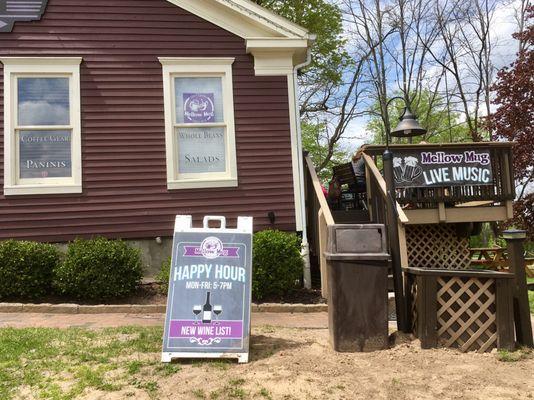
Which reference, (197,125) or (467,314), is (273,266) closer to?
A: (197,125)

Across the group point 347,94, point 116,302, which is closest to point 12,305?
point 116,302

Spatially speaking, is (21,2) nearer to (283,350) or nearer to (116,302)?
(116,302)

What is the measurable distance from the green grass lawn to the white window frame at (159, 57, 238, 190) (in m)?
3.37

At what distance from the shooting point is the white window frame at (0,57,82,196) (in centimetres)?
756

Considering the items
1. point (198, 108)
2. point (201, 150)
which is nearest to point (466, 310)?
point (201, 150)

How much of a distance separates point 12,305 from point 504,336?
5.90 metres

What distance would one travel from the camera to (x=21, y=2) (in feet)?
26.0

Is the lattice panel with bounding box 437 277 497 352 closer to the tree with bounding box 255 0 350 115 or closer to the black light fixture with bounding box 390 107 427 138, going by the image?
the black light fixture with bounding box 390 107 427 138

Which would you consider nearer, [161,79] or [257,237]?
[257,237]

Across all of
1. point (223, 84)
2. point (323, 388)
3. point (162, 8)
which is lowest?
point (323, 388)

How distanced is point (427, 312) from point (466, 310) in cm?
34

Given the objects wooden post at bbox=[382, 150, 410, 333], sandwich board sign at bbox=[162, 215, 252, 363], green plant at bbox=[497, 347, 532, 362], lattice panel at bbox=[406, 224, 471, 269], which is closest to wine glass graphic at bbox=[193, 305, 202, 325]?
sandwich board sign at bbox=[162, 215, 252, 363]

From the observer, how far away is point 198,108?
26.6 ft

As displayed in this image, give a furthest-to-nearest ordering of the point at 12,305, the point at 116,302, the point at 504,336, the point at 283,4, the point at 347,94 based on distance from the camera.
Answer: the point at 347,94 < the point at 283,4 < the point at 116,302 < the point at 12,305 < the point at 504,336
